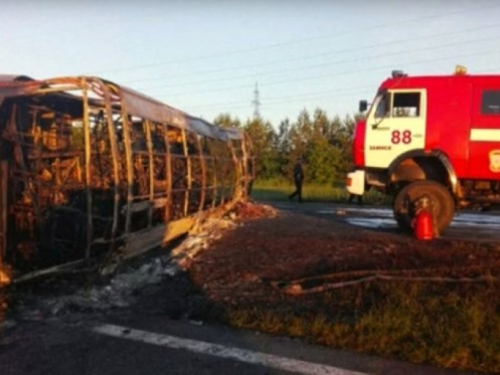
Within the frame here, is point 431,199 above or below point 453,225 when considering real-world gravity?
above

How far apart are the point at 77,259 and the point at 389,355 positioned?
455 centimetres

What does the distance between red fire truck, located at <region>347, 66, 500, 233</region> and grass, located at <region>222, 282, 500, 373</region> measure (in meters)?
4.98

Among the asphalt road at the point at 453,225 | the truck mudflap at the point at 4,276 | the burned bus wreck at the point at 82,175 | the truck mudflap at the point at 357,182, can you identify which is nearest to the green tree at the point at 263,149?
the asphalt road at the point at 453,225

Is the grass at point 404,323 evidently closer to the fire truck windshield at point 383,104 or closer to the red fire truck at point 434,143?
the red fire truck at point 434,143

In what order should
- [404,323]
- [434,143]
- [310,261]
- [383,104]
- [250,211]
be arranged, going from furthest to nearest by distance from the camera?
[250,211]
[383,104]
[434,143]
[310,261]
[404,323]

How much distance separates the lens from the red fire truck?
1119 centimetres

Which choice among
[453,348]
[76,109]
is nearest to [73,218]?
[76,109]

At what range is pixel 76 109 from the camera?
9.92m

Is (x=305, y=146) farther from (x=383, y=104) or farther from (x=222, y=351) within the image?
(x=222, y=351)

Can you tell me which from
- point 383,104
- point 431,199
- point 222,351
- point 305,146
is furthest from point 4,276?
point 305,146

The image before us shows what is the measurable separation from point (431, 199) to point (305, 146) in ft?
127

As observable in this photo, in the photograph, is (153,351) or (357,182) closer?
(153,351)

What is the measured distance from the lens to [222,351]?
4.97 m

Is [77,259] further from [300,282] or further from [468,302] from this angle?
[468,302]
